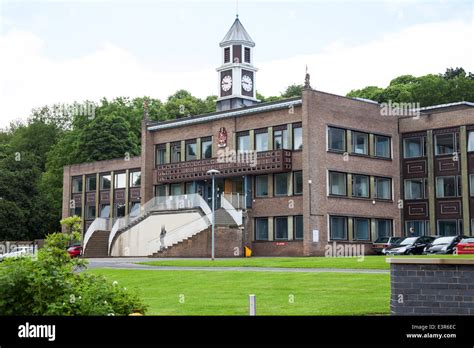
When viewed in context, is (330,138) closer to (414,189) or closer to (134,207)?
(414,189)

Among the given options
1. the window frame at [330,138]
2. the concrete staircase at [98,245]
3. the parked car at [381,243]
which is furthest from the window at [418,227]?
the concrete staircase at [98,245]

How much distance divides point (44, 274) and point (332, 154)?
4231 centimetres

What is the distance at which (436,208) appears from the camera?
57.3m

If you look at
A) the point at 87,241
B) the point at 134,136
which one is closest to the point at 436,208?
the point at 87,241

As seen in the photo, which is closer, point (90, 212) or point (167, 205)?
point (167, 205)

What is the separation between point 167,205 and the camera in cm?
5656

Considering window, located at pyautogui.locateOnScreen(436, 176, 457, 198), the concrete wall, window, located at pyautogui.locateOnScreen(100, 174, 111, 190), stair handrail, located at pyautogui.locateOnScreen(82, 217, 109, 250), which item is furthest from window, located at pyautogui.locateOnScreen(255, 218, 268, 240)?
window, located at pyautogui.locateOnScreen(100, 174, 111, 190)

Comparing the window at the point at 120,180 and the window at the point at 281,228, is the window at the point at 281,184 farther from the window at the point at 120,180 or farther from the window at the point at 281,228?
the window at the point at 120,180

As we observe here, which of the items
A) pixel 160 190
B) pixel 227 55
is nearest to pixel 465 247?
pixel 160 190

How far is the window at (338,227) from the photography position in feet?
172

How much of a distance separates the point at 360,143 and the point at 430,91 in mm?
26477

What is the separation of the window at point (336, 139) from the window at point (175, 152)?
1433 cm

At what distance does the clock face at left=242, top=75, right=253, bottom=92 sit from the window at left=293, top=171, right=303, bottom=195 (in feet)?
41.5

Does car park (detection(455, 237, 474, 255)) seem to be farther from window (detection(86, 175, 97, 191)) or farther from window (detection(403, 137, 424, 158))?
window (detection(86, 175, 97, 191))
